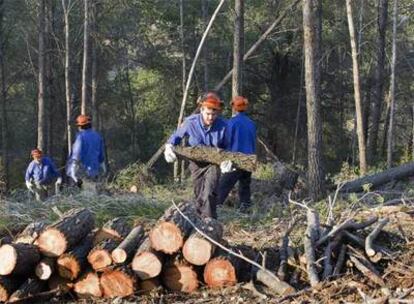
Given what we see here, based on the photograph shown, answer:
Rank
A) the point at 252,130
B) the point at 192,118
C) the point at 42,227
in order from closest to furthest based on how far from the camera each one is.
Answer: the point at 42,227 → the point at 192,118 → the point at 252,130

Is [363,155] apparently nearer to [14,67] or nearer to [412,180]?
[412,180]

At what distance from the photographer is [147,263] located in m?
5.62

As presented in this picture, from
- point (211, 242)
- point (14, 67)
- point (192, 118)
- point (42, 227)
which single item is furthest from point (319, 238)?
point (14, 67)

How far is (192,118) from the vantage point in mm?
7406

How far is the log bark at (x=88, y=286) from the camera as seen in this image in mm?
5723

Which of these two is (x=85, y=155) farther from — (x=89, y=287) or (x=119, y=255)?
(x=119, y=255)

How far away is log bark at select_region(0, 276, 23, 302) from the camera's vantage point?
569 centimetres

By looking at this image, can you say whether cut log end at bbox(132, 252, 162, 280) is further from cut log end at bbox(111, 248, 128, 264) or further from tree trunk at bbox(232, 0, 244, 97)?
tree trunk at bbox(232, 0, 244, 97)

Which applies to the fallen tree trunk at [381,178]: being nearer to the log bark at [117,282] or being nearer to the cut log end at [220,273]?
the cut log end at [220,273]

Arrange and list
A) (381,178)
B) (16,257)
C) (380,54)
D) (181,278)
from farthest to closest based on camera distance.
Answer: (380,54) < (381,178) < (181,278) < (16,257)

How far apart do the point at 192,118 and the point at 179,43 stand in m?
21.7

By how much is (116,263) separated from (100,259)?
0.48 feet

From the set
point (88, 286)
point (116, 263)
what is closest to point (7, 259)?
point (88, 286)

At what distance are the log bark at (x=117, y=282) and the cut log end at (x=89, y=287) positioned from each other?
0.06 m
